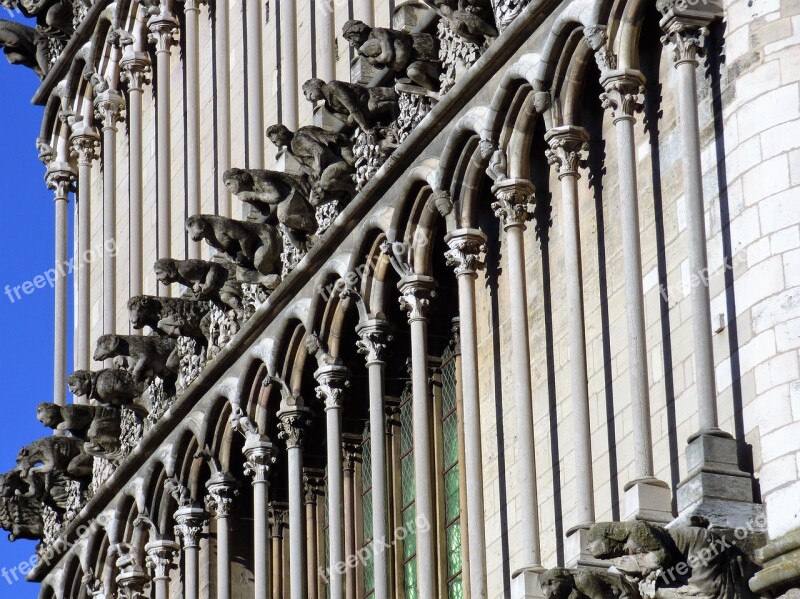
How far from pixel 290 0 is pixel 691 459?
12.0 m

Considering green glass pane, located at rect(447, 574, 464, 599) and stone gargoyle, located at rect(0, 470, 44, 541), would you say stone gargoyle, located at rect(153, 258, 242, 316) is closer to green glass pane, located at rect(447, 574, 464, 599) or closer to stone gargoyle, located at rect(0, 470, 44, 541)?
green glass pane, located at rect(447, 574, 464, 599)

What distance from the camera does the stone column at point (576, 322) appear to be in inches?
876

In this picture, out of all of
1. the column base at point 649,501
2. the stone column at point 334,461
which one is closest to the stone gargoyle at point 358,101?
the stone column at point 334,461

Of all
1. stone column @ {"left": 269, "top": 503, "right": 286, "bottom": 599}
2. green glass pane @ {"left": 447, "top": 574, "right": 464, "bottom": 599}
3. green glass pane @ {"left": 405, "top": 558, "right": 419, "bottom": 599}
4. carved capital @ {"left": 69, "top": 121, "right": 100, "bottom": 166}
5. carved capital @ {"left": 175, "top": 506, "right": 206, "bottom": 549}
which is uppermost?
carved capital @ {"left": 69, "top": 121, "right": 100, "bottom": 166}

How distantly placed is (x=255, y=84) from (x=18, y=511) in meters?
6.92

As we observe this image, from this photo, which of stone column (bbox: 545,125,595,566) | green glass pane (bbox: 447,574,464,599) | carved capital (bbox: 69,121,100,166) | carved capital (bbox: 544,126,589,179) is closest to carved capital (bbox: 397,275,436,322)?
green glass pane (bbox: 447,574,464,599)

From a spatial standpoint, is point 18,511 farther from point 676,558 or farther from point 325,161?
point 676,558

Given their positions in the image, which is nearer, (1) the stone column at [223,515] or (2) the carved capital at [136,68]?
(1) the stone column at [223,515]

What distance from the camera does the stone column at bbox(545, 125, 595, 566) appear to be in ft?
73.0

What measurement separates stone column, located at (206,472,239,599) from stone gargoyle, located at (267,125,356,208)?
141 inches

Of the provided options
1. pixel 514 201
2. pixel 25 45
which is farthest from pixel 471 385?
pixel 25 45

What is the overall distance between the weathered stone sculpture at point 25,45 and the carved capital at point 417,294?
14.2 m

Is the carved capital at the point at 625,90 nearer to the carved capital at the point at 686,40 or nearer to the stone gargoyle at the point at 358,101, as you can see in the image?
the carved capital at the point at 686,40

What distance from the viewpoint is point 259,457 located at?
29359 mm
